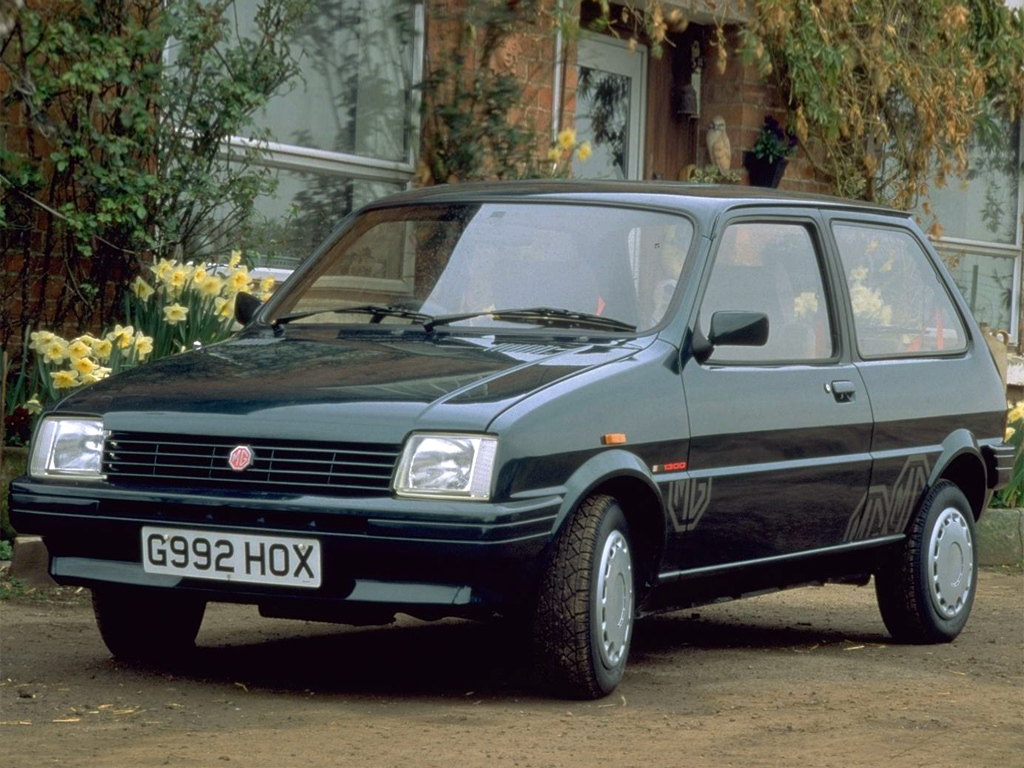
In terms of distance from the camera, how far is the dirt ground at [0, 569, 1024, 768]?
16.6 feet

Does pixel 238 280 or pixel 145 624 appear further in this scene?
pixel 238 280

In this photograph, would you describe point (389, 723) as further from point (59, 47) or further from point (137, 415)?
point (59, 47)

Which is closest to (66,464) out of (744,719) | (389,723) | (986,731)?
(389,723)

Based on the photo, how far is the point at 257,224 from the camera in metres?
10.7

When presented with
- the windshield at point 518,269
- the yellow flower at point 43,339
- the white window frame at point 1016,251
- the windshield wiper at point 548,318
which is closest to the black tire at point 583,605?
the windshield wiper at point 548,318

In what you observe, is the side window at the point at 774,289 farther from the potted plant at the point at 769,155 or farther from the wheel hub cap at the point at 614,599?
the potted plant at the point at 769,155

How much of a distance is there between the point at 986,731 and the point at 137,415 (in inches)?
102

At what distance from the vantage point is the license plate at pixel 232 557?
5.48m

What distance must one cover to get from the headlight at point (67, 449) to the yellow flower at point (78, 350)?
2.44 metres

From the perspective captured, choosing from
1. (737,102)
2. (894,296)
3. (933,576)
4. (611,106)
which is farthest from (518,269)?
(737,102)

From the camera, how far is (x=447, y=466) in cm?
539

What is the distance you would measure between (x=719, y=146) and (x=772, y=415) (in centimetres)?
796

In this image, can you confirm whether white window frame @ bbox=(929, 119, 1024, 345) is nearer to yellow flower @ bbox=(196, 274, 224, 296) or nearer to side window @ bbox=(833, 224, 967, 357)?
side window @ bbox=(833, 224, 967, 357)

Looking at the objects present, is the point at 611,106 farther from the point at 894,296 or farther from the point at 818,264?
the point at 818,264
